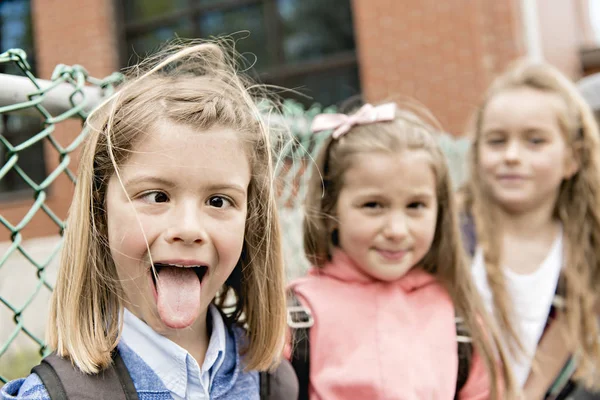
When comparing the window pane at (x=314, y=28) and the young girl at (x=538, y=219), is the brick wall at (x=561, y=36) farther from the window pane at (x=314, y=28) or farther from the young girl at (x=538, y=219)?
the young girl at (x=538, y=219)

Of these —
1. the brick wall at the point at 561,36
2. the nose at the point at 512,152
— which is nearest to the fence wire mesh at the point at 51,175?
the nose at the point at 512,152

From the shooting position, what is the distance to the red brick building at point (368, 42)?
5898 mm

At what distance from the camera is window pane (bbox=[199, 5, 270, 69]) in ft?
22.3

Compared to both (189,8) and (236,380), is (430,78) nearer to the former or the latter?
(189,8)

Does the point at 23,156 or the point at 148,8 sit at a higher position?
the point at 148,8

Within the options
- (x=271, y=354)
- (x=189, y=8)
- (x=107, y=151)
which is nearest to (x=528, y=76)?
(x=271, y=354)

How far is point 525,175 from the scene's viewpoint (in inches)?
91.8

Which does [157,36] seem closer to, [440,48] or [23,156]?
[23,156]

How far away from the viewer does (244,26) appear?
22.5 feet

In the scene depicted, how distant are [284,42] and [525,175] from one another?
4763 mm

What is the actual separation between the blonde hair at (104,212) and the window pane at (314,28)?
5225mm

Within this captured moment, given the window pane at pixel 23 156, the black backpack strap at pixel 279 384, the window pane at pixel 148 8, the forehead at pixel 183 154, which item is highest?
the window pane at pixel 148 8

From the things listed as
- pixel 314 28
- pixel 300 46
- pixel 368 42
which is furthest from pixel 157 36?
pixel 368 42

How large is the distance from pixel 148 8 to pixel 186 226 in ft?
21.3
